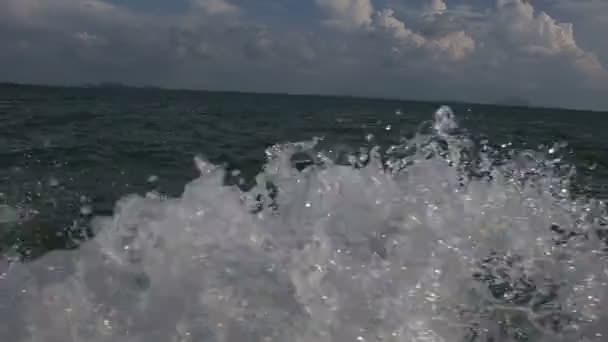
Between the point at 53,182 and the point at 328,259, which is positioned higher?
the point at 328,259

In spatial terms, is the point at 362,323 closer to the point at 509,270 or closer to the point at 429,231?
the point at 429,231

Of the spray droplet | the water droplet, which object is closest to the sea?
the water droplet

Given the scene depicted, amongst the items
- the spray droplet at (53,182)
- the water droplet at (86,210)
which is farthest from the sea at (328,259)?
the spray droplet at (53,182)

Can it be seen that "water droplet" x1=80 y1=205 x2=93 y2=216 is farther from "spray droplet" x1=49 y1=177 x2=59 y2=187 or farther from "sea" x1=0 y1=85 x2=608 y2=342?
"spray droplet" x1=49 y1=177 x2=59 y2=187

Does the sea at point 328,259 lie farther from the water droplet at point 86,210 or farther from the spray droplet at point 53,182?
the spray droplet at point 53,182

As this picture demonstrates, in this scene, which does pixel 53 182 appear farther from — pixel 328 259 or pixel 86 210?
pixel 328 259

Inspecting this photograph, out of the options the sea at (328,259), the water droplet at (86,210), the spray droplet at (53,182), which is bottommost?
the water droplet at (86,210)

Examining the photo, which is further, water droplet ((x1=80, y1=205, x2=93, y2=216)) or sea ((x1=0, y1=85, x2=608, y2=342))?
water droplet ((x1=80, y1=205, x2=93, y2=216))

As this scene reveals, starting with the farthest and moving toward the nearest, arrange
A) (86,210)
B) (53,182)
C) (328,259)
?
(53,182), (86,210), (328,259)

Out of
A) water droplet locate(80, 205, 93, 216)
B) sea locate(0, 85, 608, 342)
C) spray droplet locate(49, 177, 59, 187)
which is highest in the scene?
sea locate(0, 85, 608, 342)

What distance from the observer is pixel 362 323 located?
4215 millimetres

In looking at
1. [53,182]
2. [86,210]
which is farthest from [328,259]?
[53,182]

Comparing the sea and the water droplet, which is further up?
A: the sea

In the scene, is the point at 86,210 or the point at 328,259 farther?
the point at 86,210
